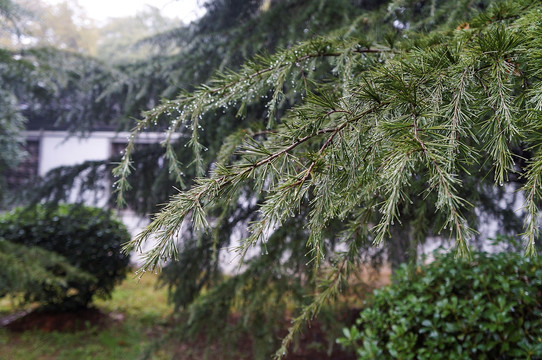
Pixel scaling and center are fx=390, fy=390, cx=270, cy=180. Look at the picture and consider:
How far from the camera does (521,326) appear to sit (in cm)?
217

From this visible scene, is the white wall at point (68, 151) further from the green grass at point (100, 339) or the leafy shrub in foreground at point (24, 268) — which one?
the leafy shrub in foreground at point (24, 268)

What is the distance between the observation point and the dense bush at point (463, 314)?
2.10 meters

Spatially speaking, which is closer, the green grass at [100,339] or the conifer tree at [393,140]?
the conifer tree at [393,140]

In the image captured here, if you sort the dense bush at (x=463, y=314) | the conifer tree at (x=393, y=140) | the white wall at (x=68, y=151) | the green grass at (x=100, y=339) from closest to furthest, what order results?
the conifer tree at (x=393, y=140) < the dense bush at (x=463, y=314) < the green grass at (x=100, y=339) < the white wall at (x=68, y=151)

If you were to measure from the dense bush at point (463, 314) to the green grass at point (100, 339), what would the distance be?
2368 millimetres

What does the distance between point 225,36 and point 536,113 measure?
3247mm

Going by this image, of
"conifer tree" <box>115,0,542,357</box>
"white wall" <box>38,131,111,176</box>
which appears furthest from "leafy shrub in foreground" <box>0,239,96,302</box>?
"white wall" <box>38,131,111,176</box>

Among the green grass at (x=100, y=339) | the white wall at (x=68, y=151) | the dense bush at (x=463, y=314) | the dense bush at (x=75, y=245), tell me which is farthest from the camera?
the white wall at (x=68, y=151)

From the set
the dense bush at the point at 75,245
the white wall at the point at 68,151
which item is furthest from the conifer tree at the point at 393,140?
the white wall at the point at 68,151

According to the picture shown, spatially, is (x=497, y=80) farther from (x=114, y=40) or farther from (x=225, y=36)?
(x=114, y=40)

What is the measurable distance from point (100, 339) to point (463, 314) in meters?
4.63

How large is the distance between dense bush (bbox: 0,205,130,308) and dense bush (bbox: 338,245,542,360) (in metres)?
4.12

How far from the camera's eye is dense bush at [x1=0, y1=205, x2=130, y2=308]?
17.4 ft

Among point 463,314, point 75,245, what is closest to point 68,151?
point 75,245
